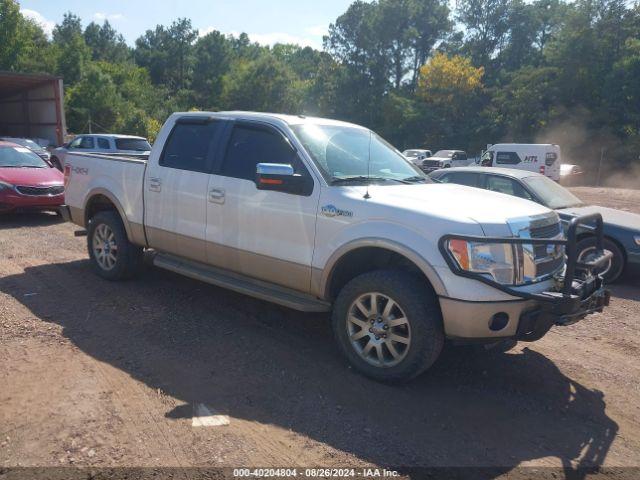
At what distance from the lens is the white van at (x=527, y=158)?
25281 millimetres

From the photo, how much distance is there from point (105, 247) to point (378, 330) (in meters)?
3.90

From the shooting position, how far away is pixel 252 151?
17.3ft

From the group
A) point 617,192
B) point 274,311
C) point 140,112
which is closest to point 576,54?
point 617,192

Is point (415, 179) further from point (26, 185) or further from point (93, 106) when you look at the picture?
point (93, 106)

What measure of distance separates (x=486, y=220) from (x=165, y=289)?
391 centimetres

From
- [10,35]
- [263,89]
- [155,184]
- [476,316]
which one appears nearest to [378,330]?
[476,316]

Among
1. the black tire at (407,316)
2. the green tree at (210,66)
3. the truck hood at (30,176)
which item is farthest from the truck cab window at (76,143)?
the green tree at (210,66)

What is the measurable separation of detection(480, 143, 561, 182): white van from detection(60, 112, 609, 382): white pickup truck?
21.0m

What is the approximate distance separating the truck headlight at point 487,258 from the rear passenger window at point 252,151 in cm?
169

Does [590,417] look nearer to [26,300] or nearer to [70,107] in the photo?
[26,300]

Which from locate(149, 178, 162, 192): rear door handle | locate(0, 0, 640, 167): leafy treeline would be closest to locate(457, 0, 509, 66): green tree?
locate(0, 0, 640, 167): leafy treeline

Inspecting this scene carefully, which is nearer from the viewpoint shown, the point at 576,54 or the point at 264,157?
the point at 264,157

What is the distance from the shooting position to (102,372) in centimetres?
430

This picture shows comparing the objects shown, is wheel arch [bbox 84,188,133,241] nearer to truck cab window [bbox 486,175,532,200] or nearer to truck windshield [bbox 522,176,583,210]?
truck cab window [bbox 486,175,532,200]
